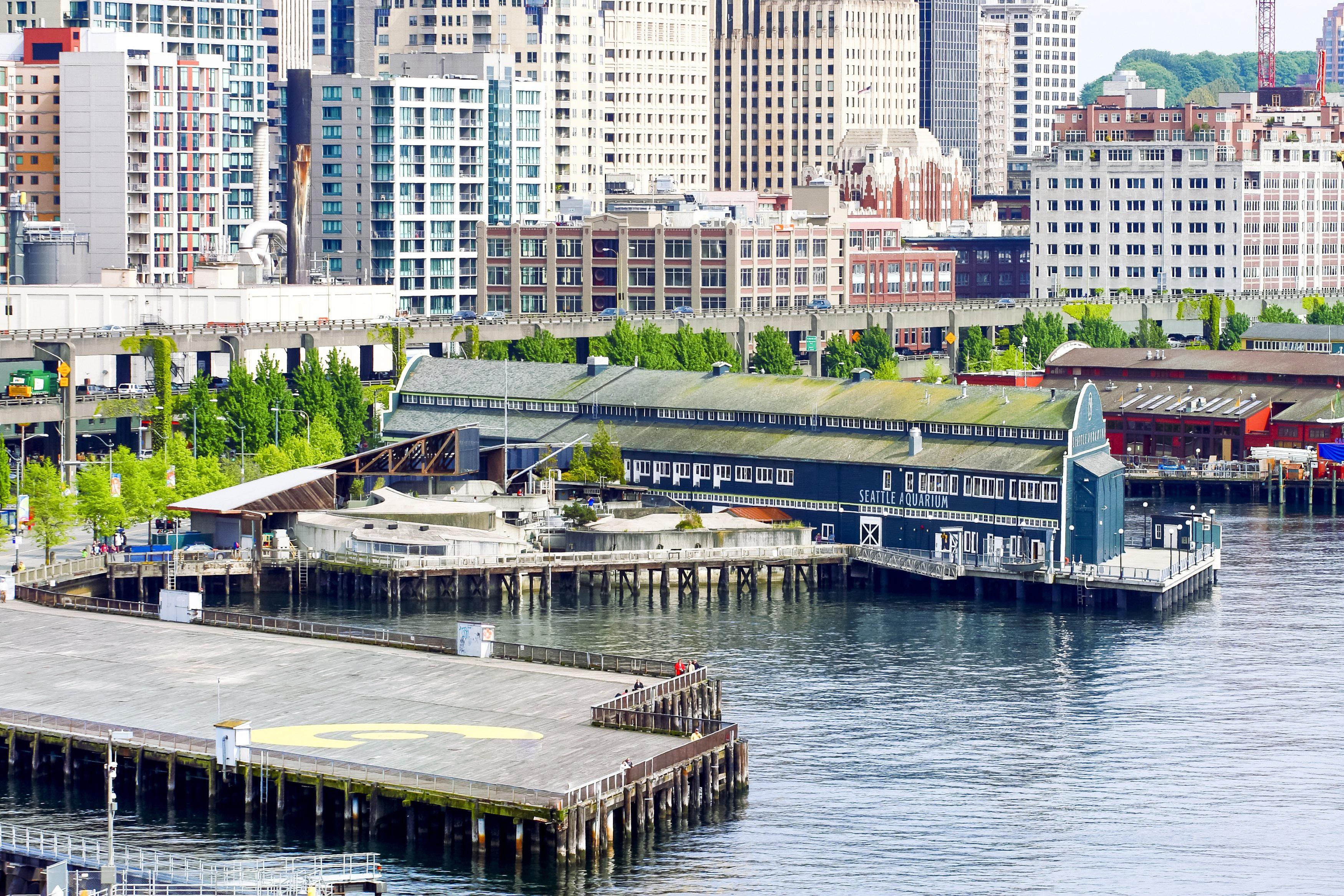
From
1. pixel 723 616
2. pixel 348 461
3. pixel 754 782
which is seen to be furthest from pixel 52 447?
pixel 754 782

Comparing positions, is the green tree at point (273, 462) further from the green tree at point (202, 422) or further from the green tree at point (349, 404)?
the green tree at point (349, 404)

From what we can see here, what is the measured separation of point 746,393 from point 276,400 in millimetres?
36837

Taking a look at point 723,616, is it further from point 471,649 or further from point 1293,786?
point 1293,786

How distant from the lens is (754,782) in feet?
342

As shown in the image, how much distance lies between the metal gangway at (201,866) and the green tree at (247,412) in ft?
294

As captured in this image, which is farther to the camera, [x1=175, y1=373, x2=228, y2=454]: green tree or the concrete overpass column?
the concrete overpass column

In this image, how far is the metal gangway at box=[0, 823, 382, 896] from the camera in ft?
281

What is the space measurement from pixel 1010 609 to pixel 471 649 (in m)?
41.5

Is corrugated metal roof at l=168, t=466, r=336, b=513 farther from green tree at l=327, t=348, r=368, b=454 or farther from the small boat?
the small boat

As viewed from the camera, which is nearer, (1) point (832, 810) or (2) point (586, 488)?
(1) point (832, 810)

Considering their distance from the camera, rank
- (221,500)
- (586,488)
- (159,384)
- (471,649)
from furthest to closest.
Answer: (159,384), (586,488), (221,500), (471,649)

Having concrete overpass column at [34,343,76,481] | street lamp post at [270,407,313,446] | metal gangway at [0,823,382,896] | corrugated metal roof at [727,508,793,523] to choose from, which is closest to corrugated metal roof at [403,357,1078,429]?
corrugated metal roof at [727,508,793,523]

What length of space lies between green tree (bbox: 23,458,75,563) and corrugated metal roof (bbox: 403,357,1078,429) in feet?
118

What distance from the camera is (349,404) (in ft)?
636
